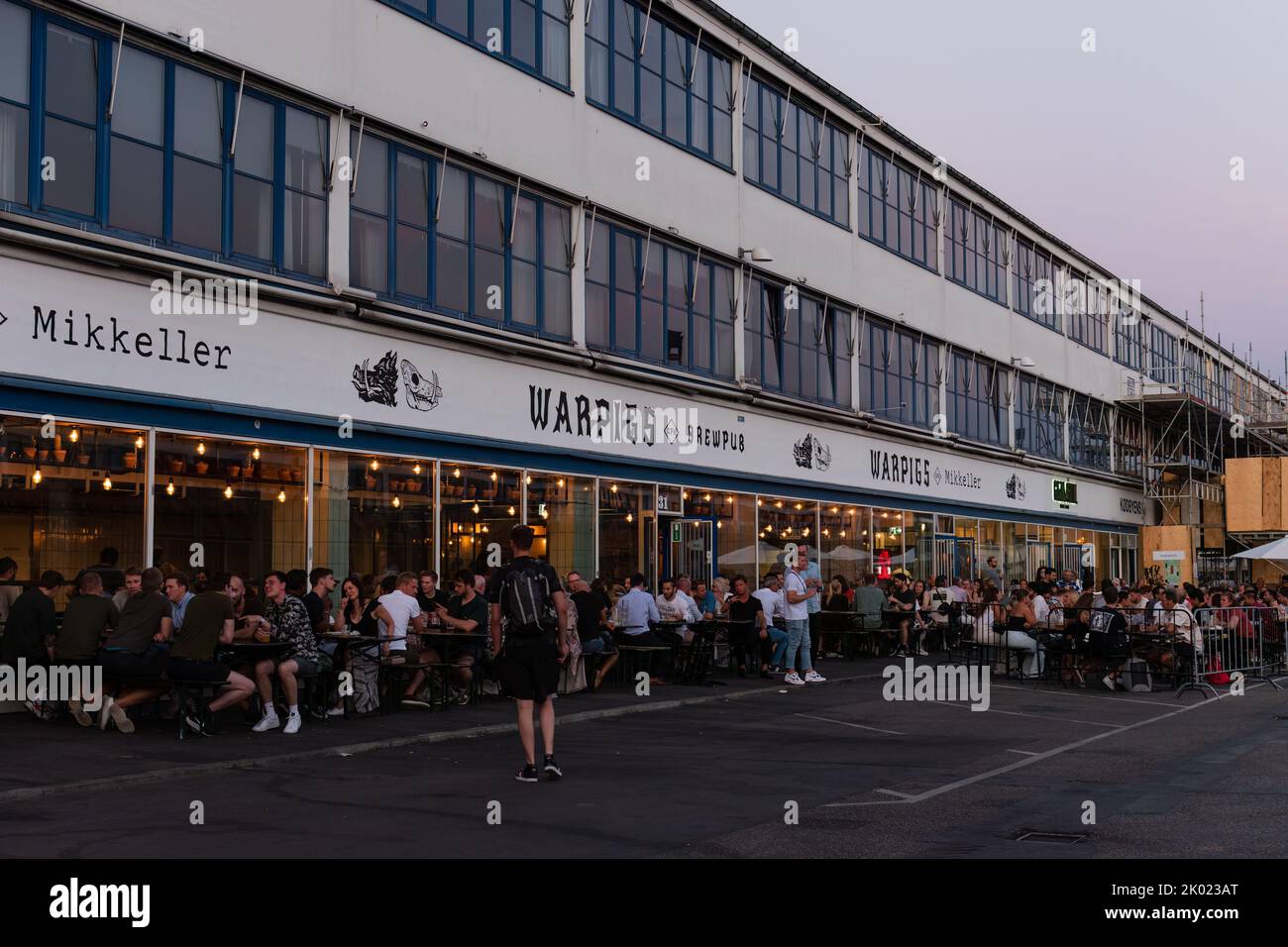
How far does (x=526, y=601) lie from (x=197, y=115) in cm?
980

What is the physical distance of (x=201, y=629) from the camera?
48.1 feet

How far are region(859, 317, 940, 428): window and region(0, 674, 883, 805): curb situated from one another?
62.2 feet

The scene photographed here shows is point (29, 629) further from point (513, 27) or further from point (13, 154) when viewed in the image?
point (513, 27)

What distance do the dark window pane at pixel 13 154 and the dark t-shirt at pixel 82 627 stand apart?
15.1 ft

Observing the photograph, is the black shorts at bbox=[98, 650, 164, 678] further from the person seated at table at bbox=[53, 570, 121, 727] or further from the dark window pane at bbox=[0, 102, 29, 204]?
the dark window pane at bbox=[0, 102, 29, 204]

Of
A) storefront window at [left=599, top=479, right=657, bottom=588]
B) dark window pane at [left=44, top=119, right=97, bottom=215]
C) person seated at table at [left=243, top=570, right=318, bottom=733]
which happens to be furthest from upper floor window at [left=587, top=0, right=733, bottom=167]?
person seated at table at [left=243, top=570, right=318, bottom=733]

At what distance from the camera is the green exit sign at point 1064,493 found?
165 feet

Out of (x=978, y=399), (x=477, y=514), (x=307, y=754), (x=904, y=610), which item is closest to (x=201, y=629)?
(x=307, y=754)

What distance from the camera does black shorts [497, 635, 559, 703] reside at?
12.0 metres

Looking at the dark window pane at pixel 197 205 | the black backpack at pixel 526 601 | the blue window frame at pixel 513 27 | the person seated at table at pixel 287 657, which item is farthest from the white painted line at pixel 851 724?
the blue window frame at pixel 513 27

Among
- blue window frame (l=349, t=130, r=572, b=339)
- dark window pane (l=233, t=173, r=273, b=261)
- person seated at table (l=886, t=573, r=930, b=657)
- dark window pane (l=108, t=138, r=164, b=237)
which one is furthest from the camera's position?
person seated at table (l=886, t=573, r=930, b=657)

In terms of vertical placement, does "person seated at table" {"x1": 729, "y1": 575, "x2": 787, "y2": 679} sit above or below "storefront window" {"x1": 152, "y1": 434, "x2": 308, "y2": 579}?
below
